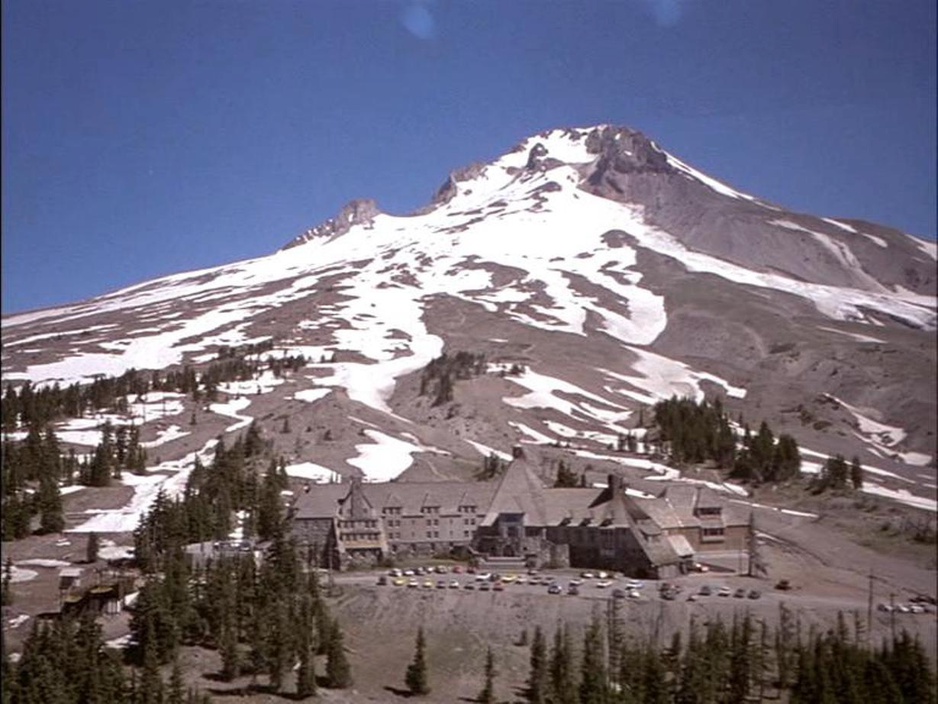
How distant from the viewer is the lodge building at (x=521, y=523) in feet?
93.8

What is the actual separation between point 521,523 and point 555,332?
44032 mm

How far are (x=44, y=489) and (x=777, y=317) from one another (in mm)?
47739

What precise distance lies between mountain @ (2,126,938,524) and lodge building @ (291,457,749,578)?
4.52 m

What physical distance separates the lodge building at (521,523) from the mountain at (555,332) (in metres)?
4.52

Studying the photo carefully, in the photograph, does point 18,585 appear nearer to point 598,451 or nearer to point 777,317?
point 598,451

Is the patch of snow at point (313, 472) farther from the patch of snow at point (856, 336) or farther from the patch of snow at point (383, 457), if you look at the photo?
the patch of snow at point (856, 336)

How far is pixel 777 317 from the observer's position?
6619 cm

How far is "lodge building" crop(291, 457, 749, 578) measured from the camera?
93.8 feet

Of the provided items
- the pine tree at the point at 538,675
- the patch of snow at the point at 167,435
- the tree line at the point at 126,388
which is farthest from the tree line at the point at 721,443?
the tree line at the point at 126,388

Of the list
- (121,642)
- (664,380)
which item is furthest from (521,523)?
(664,380)

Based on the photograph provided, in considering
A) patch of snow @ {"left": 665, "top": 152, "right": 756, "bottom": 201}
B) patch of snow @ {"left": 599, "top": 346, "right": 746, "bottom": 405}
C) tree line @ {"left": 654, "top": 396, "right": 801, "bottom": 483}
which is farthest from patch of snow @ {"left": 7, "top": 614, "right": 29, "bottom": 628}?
patch of snow @ {"left": 665, "top": 152, "right": 756, "bottom": 201}

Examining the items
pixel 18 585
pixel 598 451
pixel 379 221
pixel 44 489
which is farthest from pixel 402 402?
pixel 379 221

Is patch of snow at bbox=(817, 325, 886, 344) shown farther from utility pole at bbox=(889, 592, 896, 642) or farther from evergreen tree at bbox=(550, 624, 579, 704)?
utility pole at bbox=(889, 592, 896, 642)

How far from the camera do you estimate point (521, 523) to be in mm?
31062
